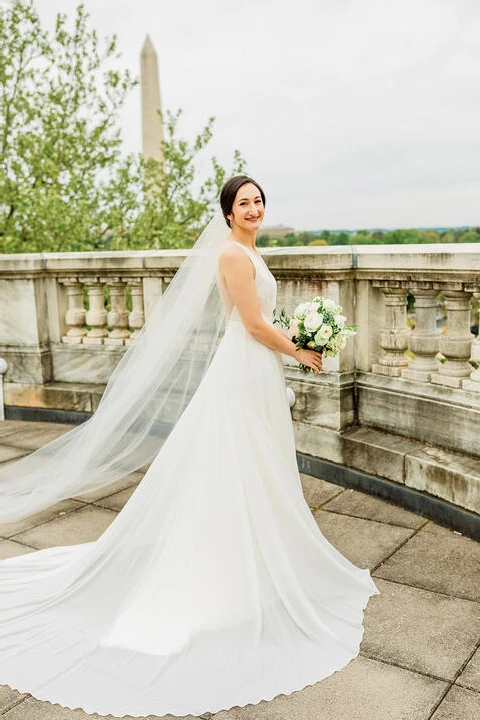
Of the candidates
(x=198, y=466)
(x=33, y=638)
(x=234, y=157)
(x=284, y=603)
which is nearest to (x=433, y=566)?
(x=284, y=603)

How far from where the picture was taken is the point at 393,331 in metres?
5.46

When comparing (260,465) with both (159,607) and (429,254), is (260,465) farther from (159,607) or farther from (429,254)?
(429,254)

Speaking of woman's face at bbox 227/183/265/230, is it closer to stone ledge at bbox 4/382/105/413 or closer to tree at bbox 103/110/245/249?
stone ledge at bbox 4/382/105/413

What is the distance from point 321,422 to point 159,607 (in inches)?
102

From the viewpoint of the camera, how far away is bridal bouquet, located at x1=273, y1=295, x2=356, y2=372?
3.76 meters

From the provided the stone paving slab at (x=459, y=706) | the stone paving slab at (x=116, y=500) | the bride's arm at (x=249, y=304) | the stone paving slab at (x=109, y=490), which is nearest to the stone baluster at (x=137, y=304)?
the stone paving slab at (x=109, y=490)

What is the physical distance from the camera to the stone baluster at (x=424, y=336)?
16.8 ft

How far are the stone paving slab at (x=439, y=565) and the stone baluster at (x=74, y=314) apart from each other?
14.9ft

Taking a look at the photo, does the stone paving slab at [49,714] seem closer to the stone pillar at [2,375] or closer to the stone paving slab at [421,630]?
the stone paving slab at [421,630]

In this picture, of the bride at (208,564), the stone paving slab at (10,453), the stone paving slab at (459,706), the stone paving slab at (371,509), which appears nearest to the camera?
the stone paving slab at (459,706)

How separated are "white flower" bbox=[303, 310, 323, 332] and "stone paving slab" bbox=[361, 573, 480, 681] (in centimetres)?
151

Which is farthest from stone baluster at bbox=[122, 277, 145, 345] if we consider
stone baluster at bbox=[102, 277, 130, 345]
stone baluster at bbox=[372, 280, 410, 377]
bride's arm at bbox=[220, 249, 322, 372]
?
bride's arm at bbox=[220, 249, 322, 372]

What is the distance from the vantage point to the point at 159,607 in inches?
141

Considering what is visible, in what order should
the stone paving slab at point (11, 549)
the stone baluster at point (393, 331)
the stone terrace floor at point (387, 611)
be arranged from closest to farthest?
the stone terrace floor at point (387, 611), the stone paving slab at point (11, 549), the stone baluster at point (393, 331)
